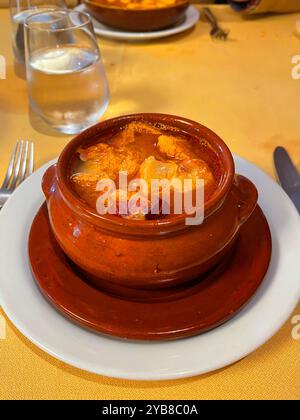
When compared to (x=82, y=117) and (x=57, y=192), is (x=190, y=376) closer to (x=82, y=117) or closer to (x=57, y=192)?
(x=57, y=192)

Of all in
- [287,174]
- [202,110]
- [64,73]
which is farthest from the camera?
[202,110]

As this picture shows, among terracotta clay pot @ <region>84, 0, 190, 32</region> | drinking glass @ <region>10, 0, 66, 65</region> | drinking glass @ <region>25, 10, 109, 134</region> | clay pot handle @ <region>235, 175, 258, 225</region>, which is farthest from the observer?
terracotta clay pot @ <region>84, 0, 190, 32</region>

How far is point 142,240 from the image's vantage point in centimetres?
59

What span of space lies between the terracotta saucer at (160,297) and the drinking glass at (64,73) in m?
0.45

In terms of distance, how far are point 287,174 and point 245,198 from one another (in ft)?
0.89

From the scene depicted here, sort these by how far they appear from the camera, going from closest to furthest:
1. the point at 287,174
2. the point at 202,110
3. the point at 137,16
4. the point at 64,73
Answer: the point at 287,174 < the point at 64,73 < the point at 202,110 < the point at 137,16

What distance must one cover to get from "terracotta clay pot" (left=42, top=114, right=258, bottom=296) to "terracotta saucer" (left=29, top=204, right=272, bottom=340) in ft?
0.07

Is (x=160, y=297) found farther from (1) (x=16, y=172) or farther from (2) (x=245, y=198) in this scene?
(1) (x=16, y=172)

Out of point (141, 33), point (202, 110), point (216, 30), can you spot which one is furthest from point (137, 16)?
point (202, 110)

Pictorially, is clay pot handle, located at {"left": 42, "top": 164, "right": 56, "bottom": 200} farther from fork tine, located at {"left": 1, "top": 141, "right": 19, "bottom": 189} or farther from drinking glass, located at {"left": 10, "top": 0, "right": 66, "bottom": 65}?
drinking glass, located at {"left": 10, "top": 0, "right": 66, "bottom": 65}

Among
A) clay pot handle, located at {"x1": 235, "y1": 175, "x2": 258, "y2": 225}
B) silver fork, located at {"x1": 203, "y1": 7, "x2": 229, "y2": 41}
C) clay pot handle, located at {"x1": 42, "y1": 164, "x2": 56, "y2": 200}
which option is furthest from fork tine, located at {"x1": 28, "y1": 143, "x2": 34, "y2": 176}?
silver fork, located at {"x1": 203, "y1": 7, "x2": 229, "y2": 41}

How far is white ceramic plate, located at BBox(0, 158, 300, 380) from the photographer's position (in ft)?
1.82

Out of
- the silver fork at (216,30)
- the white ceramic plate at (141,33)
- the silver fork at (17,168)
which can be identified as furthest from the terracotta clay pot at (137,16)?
the silver fork at (17,168)

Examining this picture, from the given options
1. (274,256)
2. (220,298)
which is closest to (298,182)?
(274,256)
